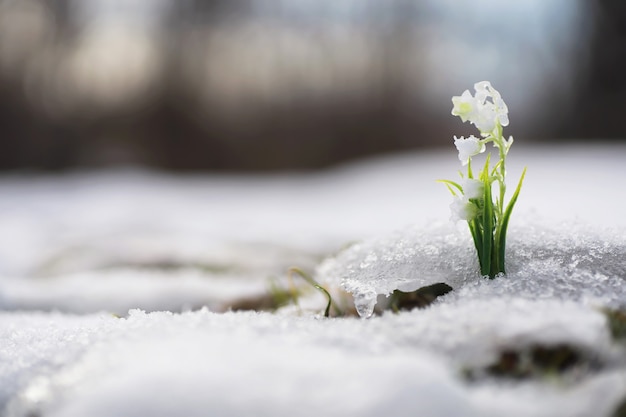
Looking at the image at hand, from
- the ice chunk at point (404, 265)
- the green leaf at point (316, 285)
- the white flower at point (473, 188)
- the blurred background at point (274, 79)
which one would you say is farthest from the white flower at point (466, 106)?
the blurred background at point (274, 79)

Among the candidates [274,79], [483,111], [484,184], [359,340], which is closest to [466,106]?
[483,111]

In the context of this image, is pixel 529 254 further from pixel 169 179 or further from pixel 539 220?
pixel 169 179

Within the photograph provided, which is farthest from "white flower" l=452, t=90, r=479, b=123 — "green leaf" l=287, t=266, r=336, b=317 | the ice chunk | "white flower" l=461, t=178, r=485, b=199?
"green leaf" l=287, t=266, r=336, b=317

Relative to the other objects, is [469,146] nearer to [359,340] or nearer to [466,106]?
[466,106]

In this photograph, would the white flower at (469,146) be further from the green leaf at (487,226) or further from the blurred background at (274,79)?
the blurred background at (274,79)

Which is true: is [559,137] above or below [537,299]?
below

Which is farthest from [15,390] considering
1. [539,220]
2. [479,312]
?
[539,220]
